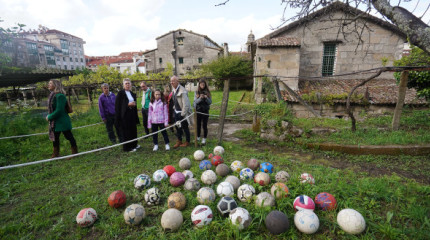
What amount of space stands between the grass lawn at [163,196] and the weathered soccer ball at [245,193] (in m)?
0.09

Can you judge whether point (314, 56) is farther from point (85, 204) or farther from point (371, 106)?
point (85, 204)

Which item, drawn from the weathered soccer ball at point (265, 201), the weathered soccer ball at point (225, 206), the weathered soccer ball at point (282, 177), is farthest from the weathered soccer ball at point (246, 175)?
the weathered soccer ball at point (225, 206)

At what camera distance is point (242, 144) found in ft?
21.3

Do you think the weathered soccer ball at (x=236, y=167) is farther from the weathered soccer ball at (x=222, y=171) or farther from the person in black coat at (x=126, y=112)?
Result: the person in black coat at (x=126, y=112)

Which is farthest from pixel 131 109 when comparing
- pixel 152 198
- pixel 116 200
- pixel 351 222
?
pixel 351 222

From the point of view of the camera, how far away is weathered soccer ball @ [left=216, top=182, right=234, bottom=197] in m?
3.33

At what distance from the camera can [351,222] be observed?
8.34 ft

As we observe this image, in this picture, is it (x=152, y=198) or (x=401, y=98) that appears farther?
(x=401, y=98)

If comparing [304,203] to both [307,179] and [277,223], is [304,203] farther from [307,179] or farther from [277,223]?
[307,179]

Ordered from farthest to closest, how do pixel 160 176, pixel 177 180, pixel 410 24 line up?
pixel 160 176
pixel 177 180
pixel 410 24

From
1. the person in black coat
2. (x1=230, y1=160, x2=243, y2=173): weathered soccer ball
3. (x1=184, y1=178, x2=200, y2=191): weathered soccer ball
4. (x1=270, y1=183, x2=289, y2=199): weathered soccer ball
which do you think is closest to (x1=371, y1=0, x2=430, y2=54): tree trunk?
(x1=270, y1=183, x2=289, y2=199): weathered soccer ball

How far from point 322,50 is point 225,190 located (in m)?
12.3

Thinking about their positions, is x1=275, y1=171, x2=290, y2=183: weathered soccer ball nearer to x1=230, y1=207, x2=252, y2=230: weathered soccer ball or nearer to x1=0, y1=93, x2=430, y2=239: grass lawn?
x1=0, y1=93, x2=430, y2=239: grass lawn

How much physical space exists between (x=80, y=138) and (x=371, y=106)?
12805 millimetres
